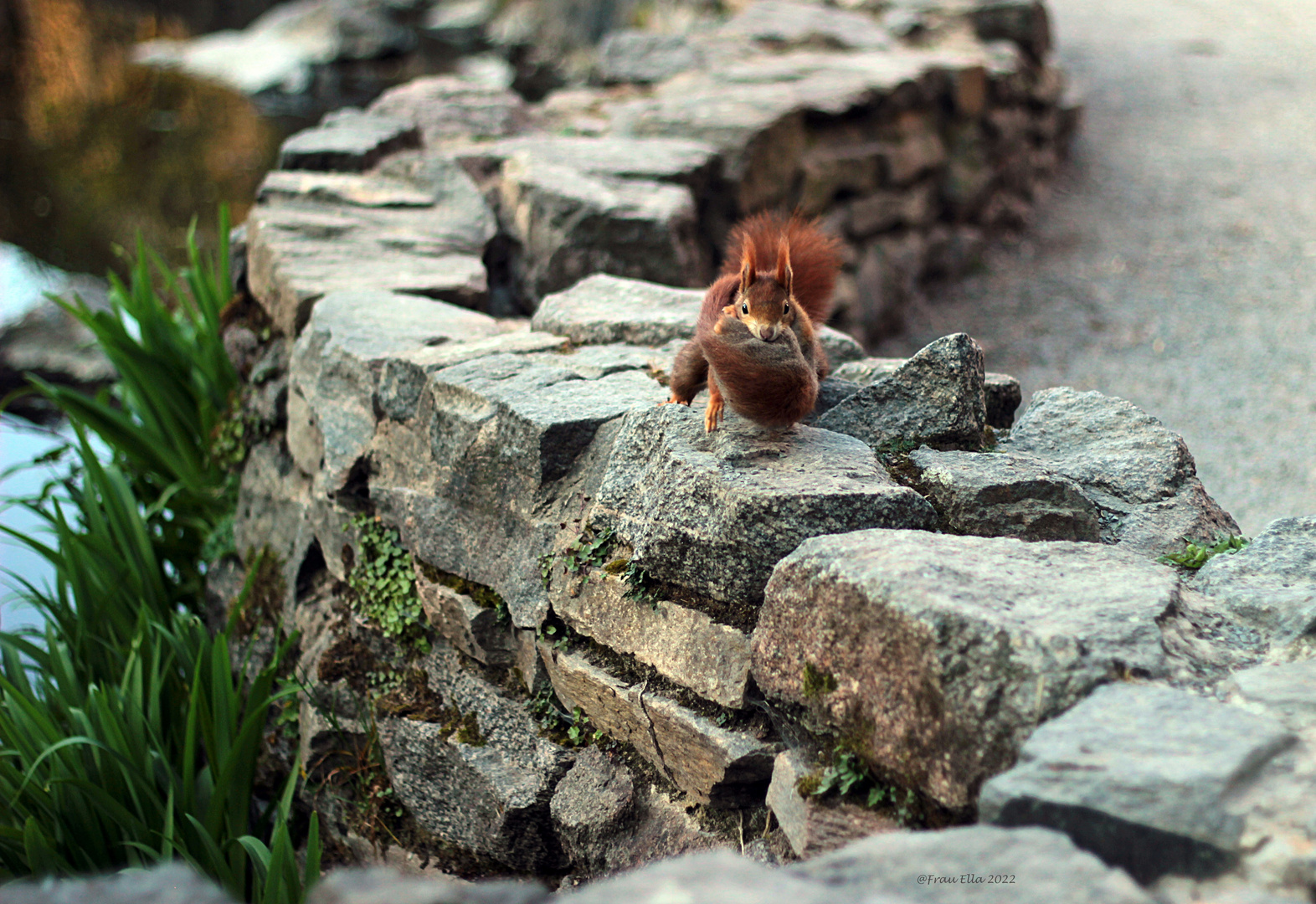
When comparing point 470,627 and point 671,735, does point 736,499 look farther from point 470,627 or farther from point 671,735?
point 470,627

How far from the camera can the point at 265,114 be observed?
1068 centimetres

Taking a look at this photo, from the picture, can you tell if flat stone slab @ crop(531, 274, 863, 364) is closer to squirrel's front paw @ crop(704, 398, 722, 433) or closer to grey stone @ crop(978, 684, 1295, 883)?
squirrel's front paw @ crop(704, 398, 722, 433)

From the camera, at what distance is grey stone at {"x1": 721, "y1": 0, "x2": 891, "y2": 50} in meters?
6.10

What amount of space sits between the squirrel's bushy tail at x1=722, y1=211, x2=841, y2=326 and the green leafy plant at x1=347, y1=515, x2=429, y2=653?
45.2 inches

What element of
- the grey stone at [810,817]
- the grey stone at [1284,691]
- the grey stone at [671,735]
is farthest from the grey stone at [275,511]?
the grey stone at [1284,691]

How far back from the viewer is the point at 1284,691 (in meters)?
1.46

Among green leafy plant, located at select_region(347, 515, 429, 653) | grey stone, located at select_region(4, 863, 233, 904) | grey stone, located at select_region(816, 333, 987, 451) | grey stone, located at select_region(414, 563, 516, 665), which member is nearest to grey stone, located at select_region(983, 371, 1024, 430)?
grey stone, located at select_region(816, 333, 987, 451)

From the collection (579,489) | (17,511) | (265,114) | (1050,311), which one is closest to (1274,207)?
(1050,311)

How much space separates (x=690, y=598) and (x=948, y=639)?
64 centimetres

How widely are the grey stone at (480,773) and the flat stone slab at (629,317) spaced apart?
37.7 inches

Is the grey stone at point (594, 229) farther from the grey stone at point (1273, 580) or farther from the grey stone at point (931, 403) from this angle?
the grey stone at point (1273, 580)

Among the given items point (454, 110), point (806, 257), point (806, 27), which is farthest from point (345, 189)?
point (806, 27)

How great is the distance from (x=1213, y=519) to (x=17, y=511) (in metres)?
5.12

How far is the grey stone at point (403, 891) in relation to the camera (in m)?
1.02
